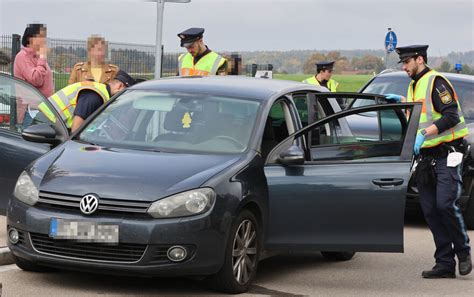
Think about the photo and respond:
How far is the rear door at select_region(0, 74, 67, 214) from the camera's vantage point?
8922 millimetres

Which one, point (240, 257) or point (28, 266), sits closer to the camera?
point (240, 257)

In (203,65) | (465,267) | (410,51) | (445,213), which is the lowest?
(465,267)

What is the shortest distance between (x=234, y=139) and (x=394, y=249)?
148cm

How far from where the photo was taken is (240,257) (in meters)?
7.69

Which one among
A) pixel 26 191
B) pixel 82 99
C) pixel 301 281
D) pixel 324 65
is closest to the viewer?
pixel 26 191

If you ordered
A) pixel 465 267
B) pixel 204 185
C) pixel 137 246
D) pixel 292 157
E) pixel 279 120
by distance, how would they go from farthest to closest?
pixel 465 267
pixel 279 120
pixel 292 157
pixel 204 185
pixel 137 246

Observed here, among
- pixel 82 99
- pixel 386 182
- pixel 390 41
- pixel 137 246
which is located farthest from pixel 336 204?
pixel 390 41

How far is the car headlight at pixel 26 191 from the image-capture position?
7.51 metres

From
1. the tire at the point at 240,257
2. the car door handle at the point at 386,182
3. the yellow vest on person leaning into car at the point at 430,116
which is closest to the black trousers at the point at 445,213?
the yellow vest on person leaning into car at the point at 430,116

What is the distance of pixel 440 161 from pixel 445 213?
43 cm

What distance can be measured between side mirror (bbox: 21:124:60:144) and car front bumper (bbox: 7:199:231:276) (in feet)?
4.13

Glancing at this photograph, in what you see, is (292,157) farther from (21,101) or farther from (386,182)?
(21,101)

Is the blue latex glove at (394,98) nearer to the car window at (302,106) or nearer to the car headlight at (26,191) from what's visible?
the car window at (302,106)

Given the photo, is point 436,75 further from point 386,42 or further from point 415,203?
point 386,42
